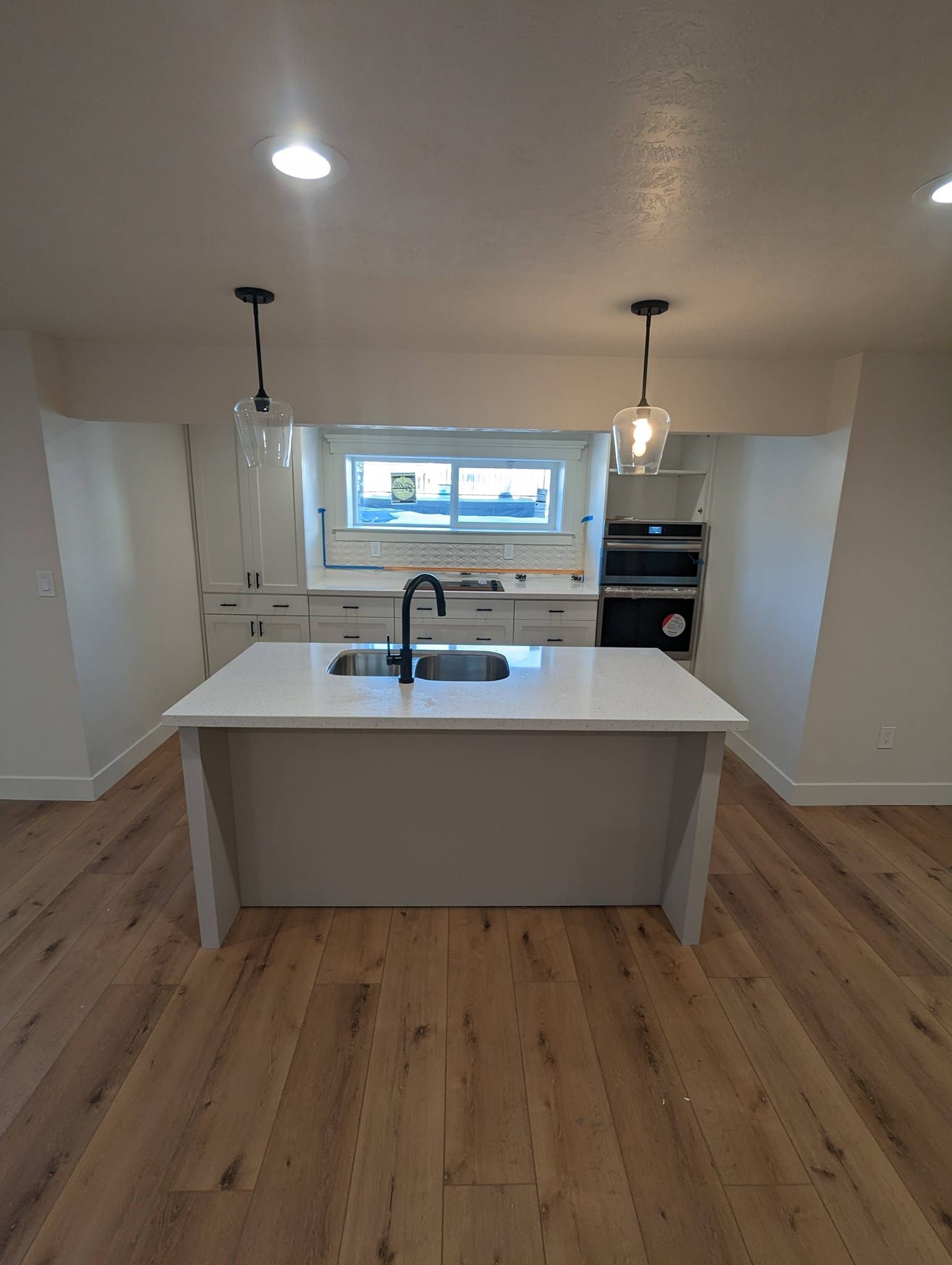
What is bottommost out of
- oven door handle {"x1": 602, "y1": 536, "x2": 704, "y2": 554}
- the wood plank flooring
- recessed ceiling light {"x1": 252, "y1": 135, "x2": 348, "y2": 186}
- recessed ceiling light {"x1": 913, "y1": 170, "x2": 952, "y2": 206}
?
the wood plank flooring

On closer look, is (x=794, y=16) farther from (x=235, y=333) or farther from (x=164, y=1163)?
(x=164, y=1163)

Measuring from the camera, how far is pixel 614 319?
2111 mm

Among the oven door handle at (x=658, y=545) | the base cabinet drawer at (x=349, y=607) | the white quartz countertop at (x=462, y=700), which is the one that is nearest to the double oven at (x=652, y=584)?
the oven door handle at (x=658, y=545)

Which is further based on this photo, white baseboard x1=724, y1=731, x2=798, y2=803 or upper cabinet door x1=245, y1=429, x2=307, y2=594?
upper cabinet door x1=245, y1=429, x2=307, y2=594

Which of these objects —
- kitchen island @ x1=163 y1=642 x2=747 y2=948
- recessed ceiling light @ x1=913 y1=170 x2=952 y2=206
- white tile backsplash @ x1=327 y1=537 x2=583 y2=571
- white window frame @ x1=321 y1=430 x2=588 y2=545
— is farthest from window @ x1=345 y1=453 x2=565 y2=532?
recessed ceiling light @ x1=913 y1=170 x2=952 y2=206

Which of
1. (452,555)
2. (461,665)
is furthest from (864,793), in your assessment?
(452,555)

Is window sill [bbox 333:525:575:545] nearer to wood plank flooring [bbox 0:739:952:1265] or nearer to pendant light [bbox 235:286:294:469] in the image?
pendant light [bbox 235:286:294:469]

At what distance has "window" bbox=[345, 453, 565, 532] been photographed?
4547mm

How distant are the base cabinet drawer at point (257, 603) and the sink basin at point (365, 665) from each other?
5.60 feet

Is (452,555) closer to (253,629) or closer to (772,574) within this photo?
(253,629)

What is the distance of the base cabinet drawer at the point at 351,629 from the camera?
4.10m

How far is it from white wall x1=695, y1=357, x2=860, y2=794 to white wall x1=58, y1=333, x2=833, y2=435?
54 centimetres

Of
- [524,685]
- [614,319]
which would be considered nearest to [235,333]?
[614,319]

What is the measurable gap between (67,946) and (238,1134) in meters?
1.04
